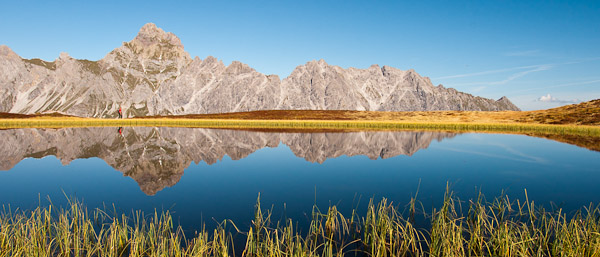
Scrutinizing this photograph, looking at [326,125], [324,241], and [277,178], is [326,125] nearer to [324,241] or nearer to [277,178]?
[277,178]

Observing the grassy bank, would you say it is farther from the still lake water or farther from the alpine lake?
the still lake water

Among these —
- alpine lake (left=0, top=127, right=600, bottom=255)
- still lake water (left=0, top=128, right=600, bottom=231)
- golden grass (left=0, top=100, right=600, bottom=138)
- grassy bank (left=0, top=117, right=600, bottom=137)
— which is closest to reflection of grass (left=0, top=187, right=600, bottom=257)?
alpine lake (left=0, top=127, right=600, bottom=255)

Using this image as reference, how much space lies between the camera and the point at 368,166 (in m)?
27.4

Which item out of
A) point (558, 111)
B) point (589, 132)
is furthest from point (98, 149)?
point (558, 111)

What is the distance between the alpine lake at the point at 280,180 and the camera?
15.0 metres

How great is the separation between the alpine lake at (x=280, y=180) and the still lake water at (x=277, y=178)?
69mm

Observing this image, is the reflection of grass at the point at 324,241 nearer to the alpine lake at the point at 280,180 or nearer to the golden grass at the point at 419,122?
the alpine lake at the point at 280,180

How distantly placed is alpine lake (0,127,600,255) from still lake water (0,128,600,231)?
7cm


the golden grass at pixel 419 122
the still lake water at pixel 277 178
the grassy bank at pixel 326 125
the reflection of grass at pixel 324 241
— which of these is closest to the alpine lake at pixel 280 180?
the still lake water at pixel 277 178

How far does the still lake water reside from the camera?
51.8 ft

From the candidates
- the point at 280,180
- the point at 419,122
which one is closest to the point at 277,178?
the point at 280,180

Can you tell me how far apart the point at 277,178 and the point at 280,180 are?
76 centimetres

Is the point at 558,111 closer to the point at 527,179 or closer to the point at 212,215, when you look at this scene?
the point at 527,179

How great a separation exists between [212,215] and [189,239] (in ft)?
9.00
